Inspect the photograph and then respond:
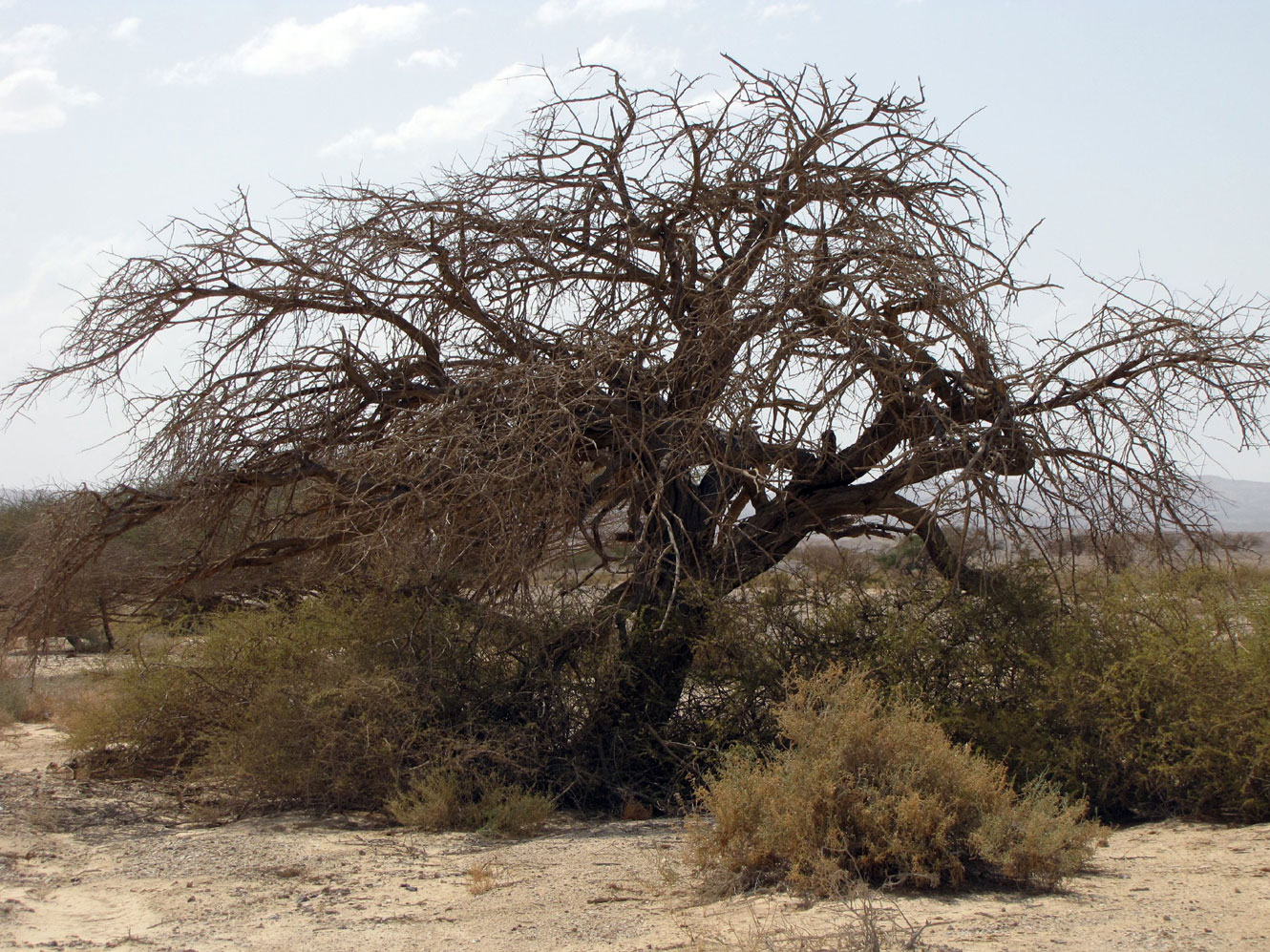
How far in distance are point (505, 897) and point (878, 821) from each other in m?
2.02

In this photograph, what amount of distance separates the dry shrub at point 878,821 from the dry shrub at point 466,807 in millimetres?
2108

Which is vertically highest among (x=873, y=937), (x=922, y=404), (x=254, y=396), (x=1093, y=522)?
(x=254, y=396)

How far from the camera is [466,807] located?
8086 mm

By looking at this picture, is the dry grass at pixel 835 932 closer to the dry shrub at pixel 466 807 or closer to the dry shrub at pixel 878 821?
the dry shrub at pixel 878 821

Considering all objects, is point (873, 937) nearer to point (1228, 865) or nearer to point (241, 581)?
point (1228, 865)

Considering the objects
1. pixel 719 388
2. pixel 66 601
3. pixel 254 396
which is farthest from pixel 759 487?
pixel 66 601

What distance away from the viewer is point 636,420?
29.5ft

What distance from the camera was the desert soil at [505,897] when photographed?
4996 mm

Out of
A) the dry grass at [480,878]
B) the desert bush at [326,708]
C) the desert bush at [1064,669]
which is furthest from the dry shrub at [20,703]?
the dry grass at [480,878]

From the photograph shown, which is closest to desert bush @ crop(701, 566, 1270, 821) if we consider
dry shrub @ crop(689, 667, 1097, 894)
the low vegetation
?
the low vegetation

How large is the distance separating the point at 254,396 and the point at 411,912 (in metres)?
4.71

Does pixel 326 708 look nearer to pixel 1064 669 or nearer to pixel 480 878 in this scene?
pixel 480 878

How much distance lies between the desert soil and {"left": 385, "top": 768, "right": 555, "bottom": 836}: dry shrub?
0.17 metres

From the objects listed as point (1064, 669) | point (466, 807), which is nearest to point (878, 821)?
point (1064, 669)
